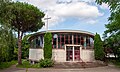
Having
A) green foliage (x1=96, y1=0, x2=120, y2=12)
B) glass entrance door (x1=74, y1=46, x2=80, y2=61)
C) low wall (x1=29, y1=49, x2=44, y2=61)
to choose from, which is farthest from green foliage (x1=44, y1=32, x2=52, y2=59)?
green foliage (x1=96, y1=0, x2=120, y2=12)

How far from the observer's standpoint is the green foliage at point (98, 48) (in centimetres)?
3772

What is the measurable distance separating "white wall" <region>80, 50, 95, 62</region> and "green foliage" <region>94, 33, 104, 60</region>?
0.98m

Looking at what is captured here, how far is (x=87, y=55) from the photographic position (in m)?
38.2

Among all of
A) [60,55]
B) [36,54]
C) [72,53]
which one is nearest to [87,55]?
[72,53]

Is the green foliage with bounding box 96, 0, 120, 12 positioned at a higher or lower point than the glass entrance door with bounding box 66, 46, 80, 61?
higher

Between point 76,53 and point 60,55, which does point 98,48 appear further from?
point 60,55

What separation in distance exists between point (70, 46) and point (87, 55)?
11.5 ft

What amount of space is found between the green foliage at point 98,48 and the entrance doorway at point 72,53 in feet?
10.4

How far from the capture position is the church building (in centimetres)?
3659

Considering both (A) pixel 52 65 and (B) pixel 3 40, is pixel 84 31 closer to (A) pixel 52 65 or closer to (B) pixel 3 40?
(A) pixel 52 65

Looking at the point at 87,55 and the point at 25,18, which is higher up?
the point at 25,18

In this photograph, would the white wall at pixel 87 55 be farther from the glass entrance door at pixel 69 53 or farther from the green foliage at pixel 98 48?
the glass entrance door at pixel 69 53

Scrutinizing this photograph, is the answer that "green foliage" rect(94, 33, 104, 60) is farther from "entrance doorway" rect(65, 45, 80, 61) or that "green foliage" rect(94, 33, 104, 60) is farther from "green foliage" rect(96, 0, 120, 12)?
"green foliage" rect(96, 0, 120, 12)

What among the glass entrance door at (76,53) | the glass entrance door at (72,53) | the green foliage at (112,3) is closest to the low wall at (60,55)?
the glass entrance door at (76,53)
